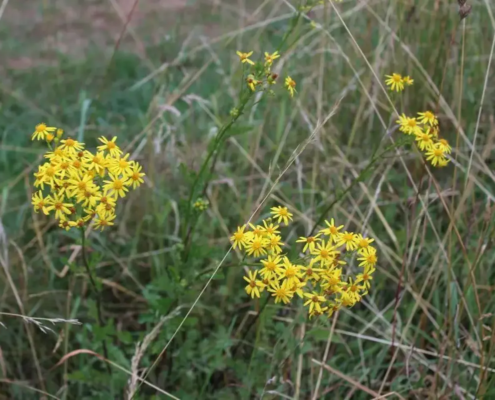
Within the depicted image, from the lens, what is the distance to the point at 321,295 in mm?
1122

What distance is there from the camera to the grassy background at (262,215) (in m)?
1.48

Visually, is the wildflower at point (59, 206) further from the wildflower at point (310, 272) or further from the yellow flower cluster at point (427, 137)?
the yellow flower cluster at point (427, 137)

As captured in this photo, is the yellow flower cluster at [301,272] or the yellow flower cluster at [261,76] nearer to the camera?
the yellow flower cluster at [301,272]

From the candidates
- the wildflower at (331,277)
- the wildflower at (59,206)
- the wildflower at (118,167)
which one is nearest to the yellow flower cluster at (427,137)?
the wildflower at (331,277)

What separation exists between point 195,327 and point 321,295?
667 millimetres

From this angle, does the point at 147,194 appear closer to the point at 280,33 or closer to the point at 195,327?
the point at 195,327

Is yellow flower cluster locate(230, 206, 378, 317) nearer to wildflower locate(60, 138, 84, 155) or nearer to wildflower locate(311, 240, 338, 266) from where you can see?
wildflower locate(311, 240, 338, 266)

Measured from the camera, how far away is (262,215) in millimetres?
1962

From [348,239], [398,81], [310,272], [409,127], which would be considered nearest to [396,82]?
[398,81]

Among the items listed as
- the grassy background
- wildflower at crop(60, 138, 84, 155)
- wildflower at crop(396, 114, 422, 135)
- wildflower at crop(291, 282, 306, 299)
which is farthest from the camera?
the grassy background

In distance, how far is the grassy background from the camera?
148cm

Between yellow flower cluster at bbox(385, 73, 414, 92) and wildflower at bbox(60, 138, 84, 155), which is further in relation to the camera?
yellow flower cluster at bbox(385, 73, 414, 92)

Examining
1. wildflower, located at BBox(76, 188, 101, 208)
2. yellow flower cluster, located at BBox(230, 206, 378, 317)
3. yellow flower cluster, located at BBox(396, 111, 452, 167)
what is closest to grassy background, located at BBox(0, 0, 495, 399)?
yellow flower cluster, located at BBox(396, 111, 452, 167)

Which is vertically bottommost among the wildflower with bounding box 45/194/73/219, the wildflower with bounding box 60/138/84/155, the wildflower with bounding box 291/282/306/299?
the wildflower with bounding box 291/282/306/299
